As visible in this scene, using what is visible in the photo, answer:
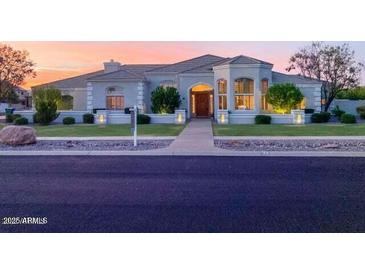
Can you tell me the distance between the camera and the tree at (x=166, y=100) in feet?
99.8

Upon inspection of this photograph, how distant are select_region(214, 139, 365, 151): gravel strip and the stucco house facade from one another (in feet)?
41.0

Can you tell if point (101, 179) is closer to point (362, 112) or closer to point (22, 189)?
point (22, 189)

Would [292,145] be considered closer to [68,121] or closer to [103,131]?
[103,131]

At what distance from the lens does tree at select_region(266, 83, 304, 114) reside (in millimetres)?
29078

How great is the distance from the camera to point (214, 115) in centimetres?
3262

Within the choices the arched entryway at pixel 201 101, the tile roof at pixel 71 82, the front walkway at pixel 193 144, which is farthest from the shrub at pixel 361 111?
the tile roof at pixel 71 82

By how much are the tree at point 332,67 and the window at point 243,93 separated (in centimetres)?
1061

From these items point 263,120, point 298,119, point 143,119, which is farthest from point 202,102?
point 298,119

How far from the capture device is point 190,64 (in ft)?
115

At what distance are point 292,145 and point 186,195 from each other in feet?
30.6

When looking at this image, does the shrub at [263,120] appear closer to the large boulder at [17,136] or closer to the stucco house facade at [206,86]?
the stucco house facade at [206,86]

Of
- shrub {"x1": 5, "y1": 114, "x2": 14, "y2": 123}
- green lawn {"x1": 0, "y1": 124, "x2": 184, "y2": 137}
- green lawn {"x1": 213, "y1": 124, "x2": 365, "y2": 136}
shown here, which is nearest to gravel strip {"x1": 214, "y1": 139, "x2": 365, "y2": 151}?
green lawn {"x1": 213, "y1": 124, "x2": 365, "y2": 136}

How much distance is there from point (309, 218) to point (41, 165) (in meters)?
8.29

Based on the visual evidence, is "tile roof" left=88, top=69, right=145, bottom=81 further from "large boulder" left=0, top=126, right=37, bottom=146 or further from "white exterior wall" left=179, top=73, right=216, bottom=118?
"large boulder" left=0, top=126, right=37, bottom=146
